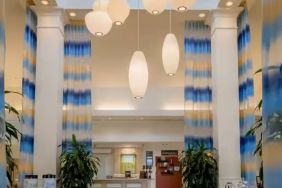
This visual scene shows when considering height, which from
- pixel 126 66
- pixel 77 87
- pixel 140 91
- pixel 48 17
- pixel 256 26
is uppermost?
pixel 256 26

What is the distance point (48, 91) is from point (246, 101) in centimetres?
364

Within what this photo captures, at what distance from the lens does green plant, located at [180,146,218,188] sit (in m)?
6.95

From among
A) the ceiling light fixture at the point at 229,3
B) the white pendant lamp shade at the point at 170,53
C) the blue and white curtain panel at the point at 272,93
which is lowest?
the blue and white curtain panel at the point at 272,93

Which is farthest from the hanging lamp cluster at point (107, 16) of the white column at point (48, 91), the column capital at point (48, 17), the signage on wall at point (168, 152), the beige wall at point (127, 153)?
the beige wall at point (127, 153)

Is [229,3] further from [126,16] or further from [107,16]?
[107,16]

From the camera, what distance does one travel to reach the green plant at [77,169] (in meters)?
6.84

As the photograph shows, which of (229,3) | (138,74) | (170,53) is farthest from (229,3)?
(138,74)

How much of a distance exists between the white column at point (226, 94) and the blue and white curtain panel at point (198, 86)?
0.29m

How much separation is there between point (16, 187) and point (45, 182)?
529 mm

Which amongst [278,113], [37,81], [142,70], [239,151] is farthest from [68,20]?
[278,113]

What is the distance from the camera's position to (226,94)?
7340 millimetres

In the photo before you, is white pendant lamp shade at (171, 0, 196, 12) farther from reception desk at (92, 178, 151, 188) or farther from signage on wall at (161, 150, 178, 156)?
signage on wall at (161, 150, 178, 156)

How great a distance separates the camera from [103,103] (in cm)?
1290

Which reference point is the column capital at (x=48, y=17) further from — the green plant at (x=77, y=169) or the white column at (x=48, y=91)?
the green plant at (x=77, y=169)
